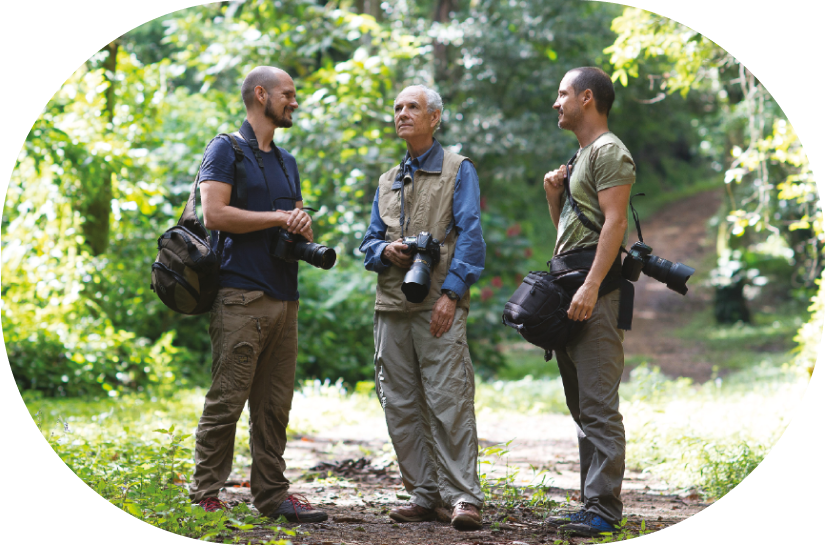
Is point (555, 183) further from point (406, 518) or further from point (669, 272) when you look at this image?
point (406, 518)

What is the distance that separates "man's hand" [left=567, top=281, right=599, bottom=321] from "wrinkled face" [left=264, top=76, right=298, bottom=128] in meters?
1.68

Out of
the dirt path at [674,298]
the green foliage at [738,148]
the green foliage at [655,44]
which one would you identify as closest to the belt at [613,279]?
the green foliage at [738,148]

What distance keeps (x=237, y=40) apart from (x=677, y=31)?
5.37 meters

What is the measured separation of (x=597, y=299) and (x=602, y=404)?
495 mm

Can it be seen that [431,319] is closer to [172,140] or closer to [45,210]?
[45,210]

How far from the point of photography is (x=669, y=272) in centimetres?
345

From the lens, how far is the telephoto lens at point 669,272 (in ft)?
11.2

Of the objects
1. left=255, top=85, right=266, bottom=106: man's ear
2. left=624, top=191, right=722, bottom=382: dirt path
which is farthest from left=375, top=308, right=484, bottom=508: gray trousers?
left=624, top=191, right=722, bottom=382: dirt path

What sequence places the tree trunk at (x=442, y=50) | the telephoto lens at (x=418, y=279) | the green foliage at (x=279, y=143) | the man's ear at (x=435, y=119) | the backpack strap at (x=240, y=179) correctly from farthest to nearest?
the tree trunk at (x=442, y=50) → the green foliage at (x=279, y=143) → the man's ear at (x=435, y=119) → the backpack strap at (x=240, y=179) → the telephoto lens at (x=418, y=279)

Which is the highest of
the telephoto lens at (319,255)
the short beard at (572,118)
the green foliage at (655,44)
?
the green foliage at (655,44)

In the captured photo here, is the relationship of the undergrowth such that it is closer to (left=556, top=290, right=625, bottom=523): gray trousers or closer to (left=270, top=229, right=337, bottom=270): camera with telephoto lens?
(left=556, top=290, right=625, bottom=523): gray trousers

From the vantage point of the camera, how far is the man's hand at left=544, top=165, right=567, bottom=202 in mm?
3773

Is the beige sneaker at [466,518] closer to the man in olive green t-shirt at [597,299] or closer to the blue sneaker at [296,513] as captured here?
the man in olive green t-shirt at [597,299]

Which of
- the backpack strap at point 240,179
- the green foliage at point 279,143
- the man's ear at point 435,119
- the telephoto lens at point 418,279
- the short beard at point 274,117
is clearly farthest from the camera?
the green foliage at point 279,143
